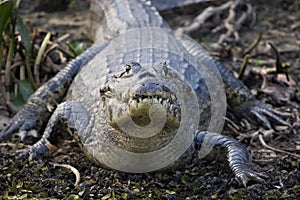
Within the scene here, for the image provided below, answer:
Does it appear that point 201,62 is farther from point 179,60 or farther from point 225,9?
point 225,9

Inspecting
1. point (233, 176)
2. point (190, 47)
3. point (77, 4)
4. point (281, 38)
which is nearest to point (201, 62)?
point (190, 47)

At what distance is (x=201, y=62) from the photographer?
5051 mm

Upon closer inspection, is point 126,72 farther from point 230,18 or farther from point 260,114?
point 230,18

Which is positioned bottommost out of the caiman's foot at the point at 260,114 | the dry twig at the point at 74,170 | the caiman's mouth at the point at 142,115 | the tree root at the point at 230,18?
the caiman's foot at the point at 260,114

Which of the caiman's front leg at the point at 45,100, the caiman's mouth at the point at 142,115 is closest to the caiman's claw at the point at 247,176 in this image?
the caiman's mouth at the point at 142,115

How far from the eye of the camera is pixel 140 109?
307cm

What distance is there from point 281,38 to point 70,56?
2.43 m

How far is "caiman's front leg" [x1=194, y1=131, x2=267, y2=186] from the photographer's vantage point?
3.67 metres

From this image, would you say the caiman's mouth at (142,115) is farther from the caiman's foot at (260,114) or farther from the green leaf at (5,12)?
the caiman's foot at (260,114)

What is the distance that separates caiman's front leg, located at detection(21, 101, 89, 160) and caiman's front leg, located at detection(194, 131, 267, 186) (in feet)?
2.50

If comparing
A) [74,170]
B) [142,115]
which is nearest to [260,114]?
[74,170]

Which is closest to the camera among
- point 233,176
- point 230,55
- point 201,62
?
point 233,176

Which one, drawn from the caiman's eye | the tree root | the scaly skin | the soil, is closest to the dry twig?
the soil

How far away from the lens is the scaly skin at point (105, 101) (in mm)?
3652
